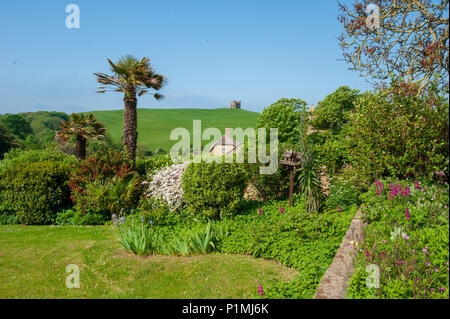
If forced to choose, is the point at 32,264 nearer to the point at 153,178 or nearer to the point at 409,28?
the point at 153,178

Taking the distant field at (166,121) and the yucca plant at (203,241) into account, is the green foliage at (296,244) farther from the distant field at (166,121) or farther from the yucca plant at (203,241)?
the distant field at (166,121)

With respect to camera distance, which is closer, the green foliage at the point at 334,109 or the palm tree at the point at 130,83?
the palm tree at the point at 130,83

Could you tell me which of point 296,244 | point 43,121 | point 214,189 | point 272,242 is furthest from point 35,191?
point 43,121

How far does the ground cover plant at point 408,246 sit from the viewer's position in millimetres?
3592

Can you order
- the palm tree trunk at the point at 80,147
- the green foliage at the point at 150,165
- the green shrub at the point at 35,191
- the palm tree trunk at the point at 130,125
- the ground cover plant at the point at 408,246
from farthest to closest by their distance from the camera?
the palm tree trunk at the point at 80,147 < the palm tree trunk at the point at 130,125 < the green foliage at the point at 150,165 < the green shrub at the point at 35,191 < the ground cover plant at the point at 408,246

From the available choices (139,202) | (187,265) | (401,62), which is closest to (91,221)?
(139,202)

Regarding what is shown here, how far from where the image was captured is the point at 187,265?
563 cm

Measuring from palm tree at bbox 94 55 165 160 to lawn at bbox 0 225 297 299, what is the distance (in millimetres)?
6301

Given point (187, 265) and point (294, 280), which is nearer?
point (294, 280)

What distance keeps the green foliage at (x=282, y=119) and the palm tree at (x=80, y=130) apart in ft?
34.4

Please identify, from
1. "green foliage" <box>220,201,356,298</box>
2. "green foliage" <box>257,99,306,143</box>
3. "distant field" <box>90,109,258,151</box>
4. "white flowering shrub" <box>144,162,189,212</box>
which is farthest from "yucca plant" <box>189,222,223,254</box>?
"distant field" <box>90,109,258,151</box>

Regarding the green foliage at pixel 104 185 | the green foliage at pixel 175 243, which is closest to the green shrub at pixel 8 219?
the green foliage at pixel 104 185

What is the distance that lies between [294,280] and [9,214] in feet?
33.5

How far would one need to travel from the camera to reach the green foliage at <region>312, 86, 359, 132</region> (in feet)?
64.3
